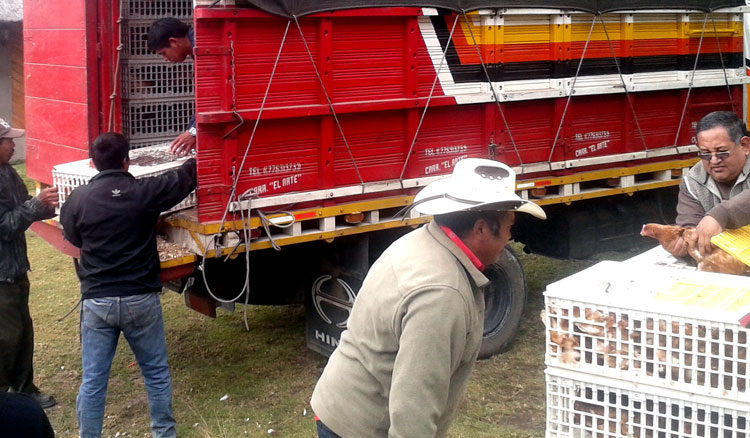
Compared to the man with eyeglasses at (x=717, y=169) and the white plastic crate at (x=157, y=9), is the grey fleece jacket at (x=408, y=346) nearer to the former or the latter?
the man with eyeglasses at (x=717, y=169)

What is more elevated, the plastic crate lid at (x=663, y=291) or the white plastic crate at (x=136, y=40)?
the white plastic crate at (x=136, y=40)

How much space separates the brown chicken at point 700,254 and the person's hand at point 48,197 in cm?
367

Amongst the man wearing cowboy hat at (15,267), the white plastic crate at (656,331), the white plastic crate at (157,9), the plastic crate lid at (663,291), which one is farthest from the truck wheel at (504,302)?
the white plastic crate at (656,331)

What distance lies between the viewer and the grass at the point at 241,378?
5.80 m

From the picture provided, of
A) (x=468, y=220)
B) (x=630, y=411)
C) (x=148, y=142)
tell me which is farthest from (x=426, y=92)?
(x=630, y=411)

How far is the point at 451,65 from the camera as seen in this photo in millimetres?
6324

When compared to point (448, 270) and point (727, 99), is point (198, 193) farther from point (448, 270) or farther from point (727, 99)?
point (727, 99)

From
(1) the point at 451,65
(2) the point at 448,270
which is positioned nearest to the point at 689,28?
(1) the point at 451,65

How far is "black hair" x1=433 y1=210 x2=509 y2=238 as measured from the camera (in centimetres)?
290

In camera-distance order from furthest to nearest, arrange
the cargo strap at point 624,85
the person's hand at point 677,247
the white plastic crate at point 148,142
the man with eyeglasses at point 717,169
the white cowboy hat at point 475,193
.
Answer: the cargo strap at point 624,85 → the white plastic crate at point 148,142 → the man with eyeglasses at point 717,169 → the person's hand at point 677,247 → the white cowboy hat at point 475,193

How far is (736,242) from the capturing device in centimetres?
377

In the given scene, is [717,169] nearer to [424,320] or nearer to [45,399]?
[424,320]

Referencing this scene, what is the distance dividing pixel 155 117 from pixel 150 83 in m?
0.25

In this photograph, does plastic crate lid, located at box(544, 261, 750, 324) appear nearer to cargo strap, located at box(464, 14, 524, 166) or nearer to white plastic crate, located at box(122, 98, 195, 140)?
cargo strap, located at box(464, 14, 524, 166)
